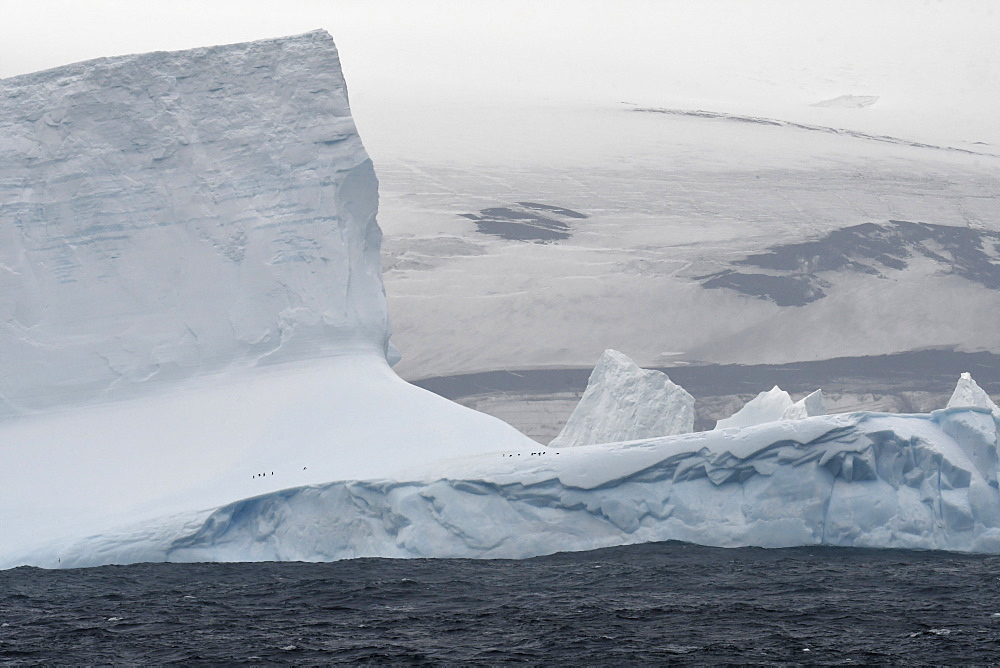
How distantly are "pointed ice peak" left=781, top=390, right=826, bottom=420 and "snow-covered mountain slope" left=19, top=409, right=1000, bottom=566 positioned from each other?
31.3 feet

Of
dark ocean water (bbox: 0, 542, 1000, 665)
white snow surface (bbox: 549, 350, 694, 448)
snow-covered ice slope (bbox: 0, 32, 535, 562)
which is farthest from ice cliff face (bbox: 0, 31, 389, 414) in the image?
white snow surface (bbox: 549, 350, 694, 448)

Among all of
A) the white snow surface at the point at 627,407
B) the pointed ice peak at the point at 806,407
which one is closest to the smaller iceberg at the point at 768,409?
the pointed ice peak at the point at 806,407

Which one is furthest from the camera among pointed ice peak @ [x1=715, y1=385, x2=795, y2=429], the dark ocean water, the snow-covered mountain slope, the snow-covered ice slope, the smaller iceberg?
pointed ice peak @ [x1=715, y1=385, x2=795, y2=429]

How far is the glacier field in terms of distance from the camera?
17.6 metres

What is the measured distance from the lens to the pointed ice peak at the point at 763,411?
30062 millimetres

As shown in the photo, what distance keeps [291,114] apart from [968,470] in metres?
13.2

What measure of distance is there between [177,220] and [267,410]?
4210 mm

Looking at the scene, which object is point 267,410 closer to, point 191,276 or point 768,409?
point 191,276

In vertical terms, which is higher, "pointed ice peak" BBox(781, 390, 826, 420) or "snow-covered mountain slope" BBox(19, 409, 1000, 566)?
"snow-covered mountain slope" BBox(19, 409, 1000, 566)

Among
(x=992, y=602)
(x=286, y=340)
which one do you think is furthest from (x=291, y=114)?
(x=992, y=602)

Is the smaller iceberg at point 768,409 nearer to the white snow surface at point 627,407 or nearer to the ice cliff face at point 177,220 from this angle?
the white snow surface at point 627,407

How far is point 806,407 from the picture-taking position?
2875 centimetres

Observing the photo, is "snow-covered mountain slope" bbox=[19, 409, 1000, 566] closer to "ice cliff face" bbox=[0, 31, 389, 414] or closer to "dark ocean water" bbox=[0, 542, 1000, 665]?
"dark ocean water" bbox=[0, 542, 1000, 665]

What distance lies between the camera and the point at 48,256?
22.4 meters
